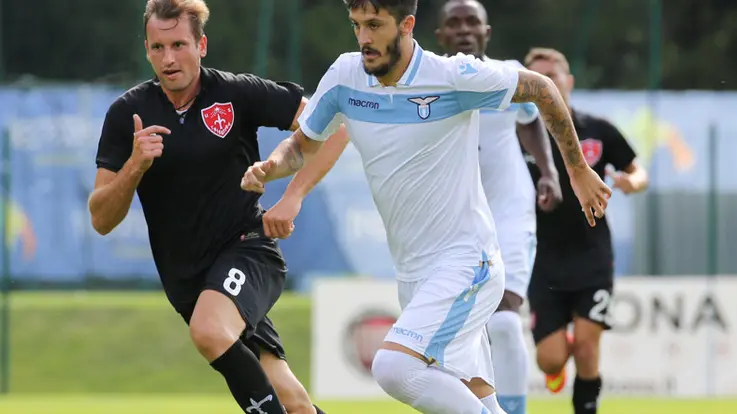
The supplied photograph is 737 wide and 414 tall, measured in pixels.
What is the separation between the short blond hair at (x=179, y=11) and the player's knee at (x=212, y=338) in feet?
4.27

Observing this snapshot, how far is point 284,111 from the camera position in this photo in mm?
6734

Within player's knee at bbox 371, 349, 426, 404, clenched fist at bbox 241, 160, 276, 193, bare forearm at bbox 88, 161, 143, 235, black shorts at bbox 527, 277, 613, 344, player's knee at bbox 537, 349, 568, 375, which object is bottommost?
player's knee at bbox 537, 349, 568, 375

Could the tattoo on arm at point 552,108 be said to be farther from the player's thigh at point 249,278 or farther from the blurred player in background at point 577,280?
the blurred player in background at point 577,280

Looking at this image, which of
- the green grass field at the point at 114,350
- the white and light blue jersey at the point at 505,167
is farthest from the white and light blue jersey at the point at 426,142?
the green grass field at the point at 114,350

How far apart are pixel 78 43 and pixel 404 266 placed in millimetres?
14297

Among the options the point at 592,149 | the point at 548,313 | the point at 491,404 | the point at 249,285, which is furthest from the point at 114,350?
A: the point at 491,404

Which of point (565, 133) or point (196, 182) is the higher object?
point (565, 133)

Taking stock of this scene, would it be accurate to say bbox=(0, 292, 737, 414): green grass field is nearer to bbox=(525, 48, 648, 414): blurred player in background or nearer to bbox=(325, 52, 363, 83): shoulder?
bbox=(525, 48, 648, 414): blurred player in background

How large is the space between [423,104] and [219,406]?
692cm

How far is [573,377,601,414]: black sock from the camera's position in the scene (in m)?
8.91

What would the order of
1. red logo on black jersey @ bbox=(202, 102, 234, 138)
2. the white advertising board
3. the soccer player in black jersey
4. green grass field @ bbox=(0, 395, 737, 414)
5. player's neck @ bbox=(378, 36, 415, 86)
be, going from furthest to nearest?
the white advertising board → green grass field @ bbox=(0, 395, 737, 414) → red logo on black jersey @ bbox=(202, 102, 234, 138) → the soccer player in black jersey → player's neck @ bbox=(378, 36, 415, 86)

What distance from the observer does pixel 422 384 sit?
228 inches

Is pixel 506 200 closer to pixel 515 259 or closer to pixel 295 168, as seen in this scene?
pixel 515 259

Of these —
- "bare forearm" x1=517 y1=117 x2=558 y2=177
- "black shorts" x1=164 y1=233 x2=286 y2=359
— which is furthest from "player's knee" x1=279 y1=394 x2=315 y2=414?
"bare forearm" x1=517 y1=117 x2=558 y2=177
